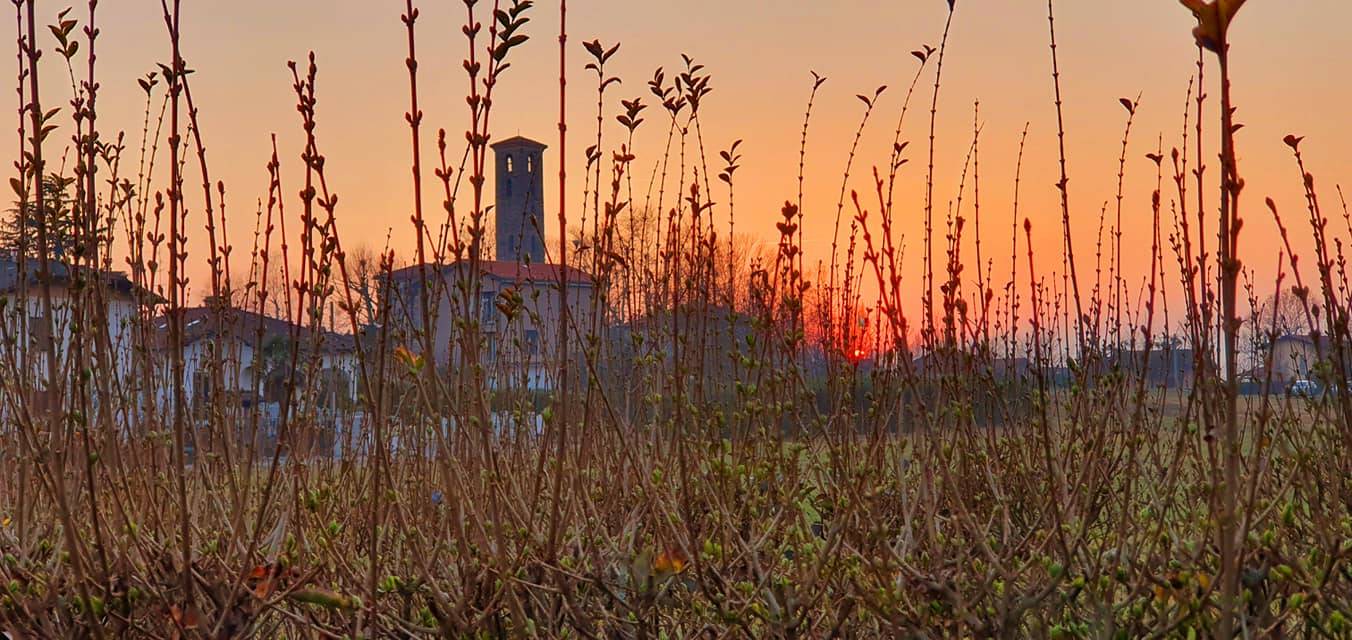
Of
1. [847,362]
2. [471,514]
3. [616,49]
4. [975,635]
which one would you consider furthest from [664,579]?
[847,362]

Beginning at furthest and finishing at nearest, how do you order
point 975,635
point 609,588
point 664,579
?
point 609,588
point 664,579
point 975,635

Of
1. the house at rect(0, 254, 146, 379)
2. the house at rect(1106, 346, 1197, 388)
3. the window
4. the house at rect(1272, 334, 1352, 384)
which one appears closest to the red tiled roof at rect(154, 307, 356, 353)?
the house at rect(0, 254, 146, 379)

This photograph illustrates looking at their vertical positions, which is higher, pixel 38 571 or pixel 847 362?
pixel 847 362

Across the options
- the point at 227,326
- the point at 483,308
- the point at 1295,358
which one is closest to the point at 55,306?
the point at 227,326

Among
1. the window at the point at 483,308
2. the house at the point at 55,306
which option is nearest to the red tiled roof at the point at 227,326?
the house at the point at 55,306

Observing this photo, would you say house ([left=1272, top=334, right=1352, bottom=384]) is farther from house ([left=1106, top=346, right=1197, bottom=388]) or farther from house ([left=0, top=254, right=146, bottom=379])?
house ([left=0, top=254, right=146, bottom=379])

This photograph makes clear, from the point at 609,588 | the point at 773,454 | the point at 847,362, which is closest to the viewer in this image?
the point at 609,588

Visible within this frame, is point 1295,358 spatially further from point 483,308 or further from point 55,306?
point 483,308

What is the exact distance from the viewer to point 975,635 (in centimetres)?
205

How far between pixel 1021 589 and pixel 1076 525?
0.21m

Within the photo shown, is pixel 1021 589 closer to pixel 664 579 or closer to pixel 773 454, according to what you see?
pixel 773 454

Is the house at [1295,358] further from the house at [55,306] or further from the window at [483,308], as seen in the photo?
the house at [55,306]

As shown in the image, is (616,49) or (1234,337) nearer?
(1234,337)

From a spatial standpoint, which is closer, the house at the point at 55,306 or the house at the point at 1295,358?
the house at the point at 55,306
